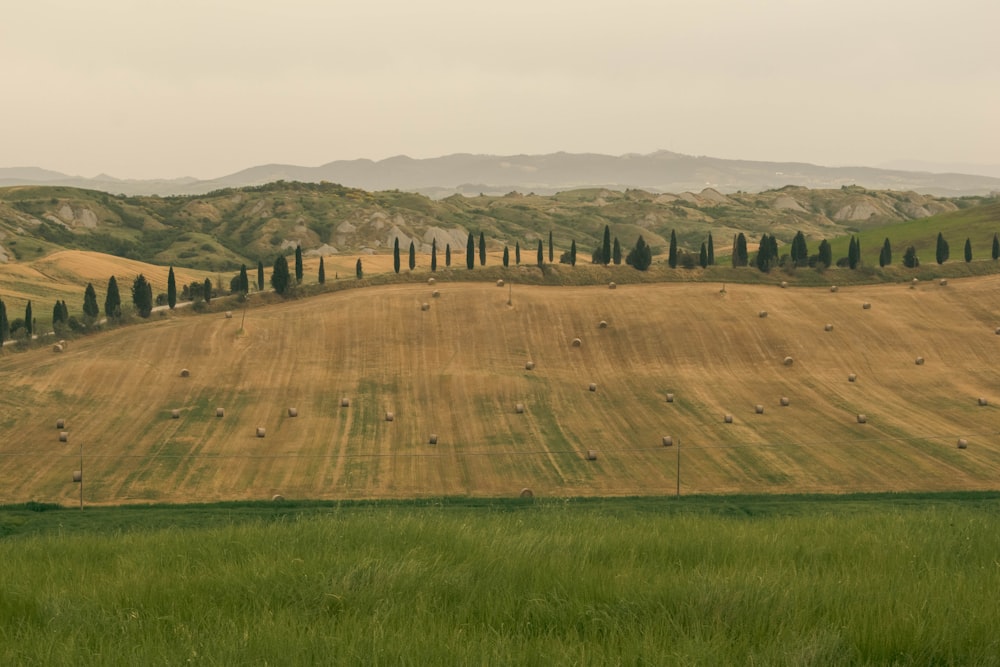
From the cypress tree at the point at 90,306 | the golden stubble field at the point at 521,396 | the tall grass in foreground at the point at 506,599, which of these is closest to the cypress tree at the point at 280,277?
the golden stubble field at the point at 521,396

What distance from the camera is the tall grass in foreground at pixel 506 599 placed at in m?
8.61

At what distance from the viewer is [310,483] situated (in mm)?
53594

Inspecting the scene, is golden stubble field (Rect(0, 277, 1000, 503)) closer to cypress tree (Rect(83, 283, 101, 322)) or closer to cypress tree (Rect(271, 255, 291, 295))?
cypress tree (Rect(271, 255, 291, 295))

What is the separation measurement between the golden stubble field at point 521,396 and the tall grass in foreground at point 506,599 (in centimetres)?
3918

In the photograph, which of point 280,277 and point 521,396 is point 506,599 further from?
point 280,277

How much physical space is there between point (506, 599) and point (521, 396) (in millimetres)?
60610

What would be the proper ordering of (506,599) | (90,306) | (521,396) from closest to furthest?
(506,599)
(521,396)
(90,306)

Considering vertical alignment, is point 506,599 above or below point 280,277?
above

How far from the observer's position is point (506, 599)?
33.4 ft

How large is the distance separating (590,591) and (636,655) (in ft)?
6.48

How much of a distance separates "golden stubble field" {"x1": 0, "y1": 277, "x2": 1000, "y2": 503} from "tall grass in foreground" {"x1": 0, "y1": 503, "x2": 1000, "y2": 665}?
39177 mm

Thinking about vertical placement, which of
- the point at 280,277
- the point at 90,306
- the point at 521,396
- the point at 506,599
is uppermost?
the point at 506,599

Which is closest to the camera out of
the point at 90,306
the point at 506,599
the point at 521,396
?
the point at 506,599

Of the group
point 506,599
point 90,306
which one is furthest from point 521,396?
point 506,599
